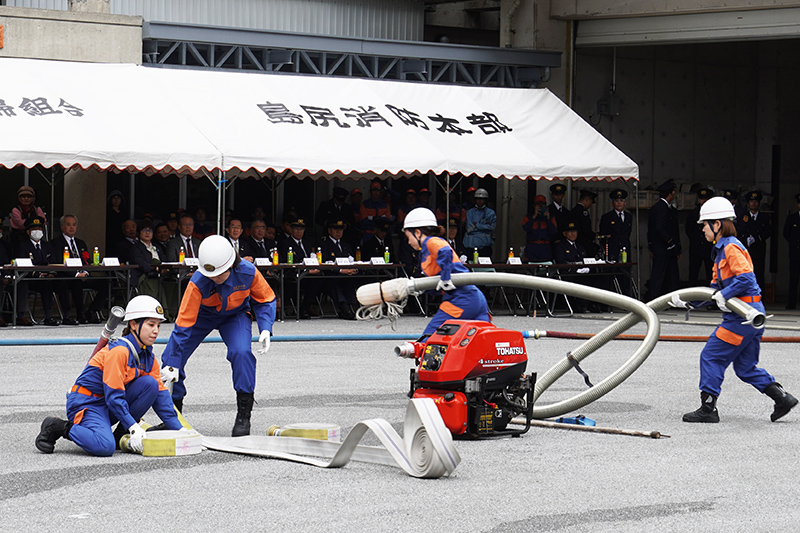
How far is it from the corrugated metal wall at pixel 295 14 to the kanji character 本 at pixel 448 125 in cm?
323

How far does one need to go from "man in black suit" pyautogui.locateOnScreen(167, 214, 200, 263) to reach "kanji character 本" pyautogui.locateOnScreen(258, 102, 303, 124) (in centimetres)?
208

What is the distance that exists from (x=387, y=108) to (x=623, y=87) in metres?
7.27

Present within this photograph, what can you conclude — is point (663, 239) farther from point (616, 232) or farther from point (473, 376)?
point (473, 376)

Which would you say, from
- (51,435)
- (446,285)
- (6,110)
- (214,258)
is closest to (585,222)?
(6,110)

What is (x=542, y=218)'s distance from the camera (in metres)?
22.2

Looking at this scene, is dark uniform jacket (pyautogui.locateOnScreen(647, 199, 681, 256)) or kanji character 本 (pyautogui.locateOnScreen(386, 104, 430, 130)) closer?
kanji character 本 (pyautogui.locateOnScreen(386, 104, 430, 130))

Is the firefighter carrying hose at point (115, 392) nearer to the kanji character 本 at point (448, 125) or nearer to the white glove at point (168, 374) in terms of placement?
the white glove at point (168, 374)

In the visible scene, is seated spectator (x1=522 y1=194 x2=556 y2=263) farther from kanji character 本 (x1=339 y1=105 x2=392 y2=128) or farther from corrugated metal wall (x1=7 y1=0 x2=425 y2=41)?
corrugated metal wall (x1=7 y1=0 x2=425 y2=41)

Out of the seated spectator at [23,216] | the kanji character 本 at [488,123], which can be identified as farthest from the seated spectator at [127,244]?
the kanji character 本 at [488,123]

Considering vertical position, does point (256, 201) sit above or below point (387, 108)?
below

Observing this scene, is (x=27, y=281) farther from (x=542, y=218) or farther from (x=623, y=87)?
(x=623, y=87)

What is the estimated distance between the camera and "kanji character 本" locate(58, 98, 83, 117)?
17688 mm

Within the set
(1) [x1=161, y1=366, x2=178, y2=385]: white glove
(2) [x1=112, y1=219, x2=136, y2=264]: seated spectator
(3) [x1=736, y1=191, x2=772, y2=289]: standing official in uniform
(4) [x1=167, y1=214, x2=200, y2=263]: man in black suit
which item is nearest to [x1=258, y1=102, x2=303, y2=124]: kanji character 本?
(4) [x1=167, y1=214, x2=200, y2=263]: man in black suit

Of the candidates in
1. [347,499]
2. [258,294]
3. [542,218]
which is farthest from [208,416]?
[542,218]
